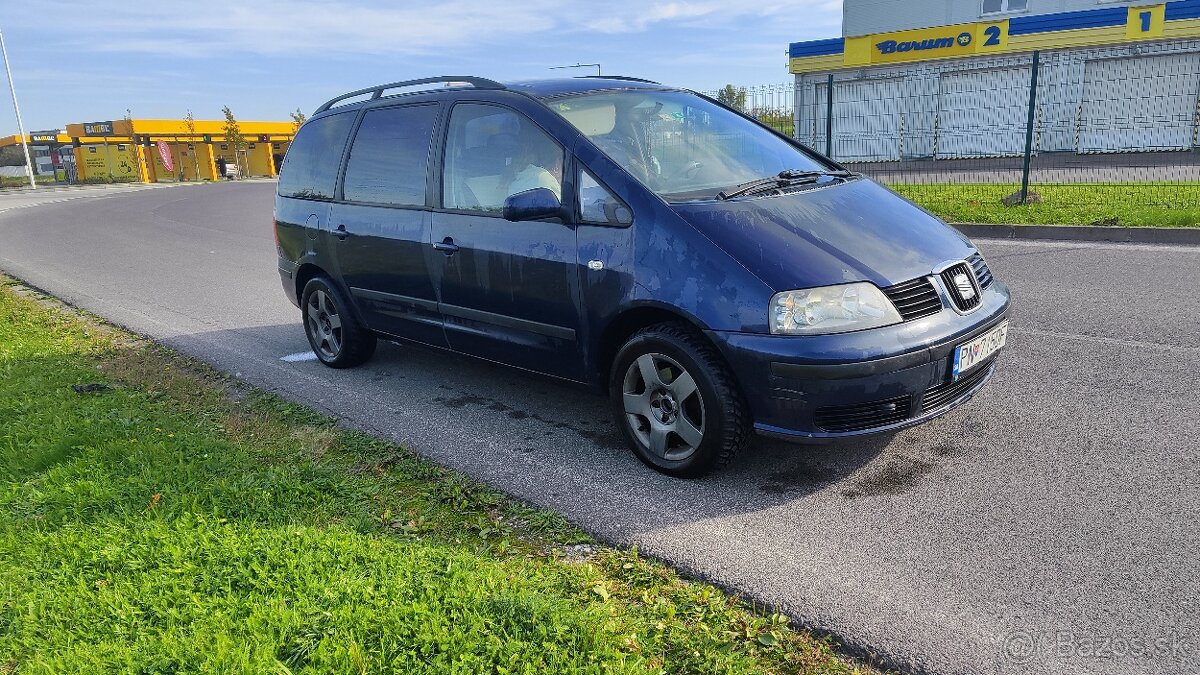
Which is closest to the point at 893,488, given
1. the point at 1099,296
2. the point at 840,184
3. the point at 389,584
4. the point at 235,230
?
the point at 840,184

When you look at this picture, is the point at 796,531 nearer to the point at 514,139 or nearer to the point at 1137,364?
the point at 514,139

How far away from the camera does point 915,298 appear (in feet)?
11.0

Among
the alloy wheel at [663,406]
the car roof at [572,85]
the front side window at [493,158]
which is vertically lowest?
the alloy wheel at [663,406]

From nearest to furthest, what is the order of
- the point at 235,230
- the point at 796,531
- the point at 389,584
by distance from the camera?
the point at 389,584 → the point at 796,531 → the point at 235,230

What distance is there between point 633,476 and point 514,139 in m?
1.83

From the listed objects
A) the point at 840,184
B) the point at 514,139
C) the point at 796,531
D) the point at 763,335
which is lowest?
the point at 796,531

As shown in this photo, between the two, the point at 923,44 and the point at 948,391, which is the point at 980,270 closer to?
the point at 948,391

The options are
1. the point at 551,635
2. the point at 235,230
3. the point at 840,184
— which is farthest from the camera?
the point at 235,230

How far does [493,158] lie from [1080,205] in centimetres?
999

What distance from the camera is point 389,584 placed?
2723 millimetres

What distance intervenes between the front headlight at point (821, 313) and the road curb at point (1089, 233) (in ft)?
24.8

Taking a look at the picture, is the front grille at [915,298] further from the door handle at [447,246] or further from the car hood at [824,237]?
the door handle at [447,246]

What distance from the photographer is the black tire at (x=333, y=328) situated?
5.55 meters

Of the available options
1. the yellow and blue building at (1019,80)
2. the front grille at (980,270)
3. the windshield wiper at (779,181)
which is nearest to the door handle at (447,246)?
the windshield wiper at (779,181)
